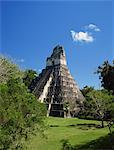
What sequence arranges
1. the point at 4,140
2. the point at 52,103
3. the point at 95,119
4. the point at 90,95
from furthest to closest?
the point at 52,103
the point at 95,119
the point at 90,95
the point at 4,140

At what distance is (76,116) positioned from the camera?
236ft

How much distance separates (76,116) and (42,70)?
24766 mm

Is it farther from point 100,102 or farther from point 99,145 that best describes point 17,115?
point 100,102

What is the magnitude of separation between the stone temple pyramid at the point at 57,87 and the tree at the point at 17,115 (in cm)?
5394

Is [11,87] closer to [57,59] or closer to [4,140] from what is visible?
[4,140]

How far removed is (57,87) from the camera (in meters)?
80.1

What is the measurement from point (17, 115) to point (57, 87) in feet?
213

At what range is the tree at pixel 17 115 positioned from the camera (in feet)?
49.6

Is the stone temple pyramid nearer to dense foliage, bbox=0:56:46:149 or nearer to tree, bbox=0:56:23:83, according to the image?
tree, bbox=0:56:23:83

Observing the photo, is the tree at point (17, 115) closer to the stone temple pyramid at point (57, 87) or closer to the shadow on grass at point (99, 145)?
the shadow on grass at point (99, 145)

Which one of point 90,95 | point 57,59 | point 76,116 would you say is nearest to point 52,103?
point 76,116

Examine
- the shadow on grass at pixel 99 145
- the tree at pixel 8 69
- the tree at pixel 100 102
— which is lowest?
the shadow on grass at pixel 99 145

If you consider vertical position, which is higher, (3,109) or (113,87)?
(113,87)

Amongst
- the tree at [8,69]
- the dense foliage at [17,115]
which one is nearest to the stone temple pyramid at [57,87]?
the tree at [8,69]
